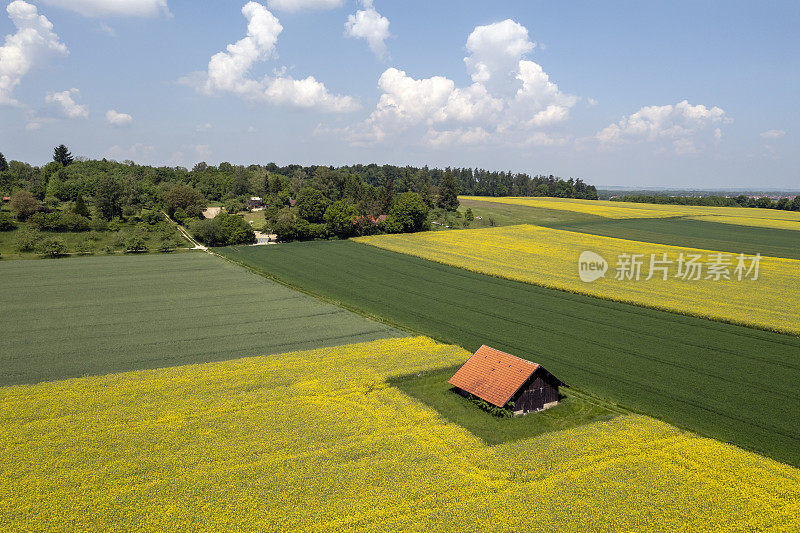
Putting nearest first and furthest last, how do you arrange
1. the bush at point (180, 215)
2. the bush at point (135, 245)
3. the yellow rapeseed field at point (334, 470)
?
the yellow rapeseed field at point (334, 470) < the bush at point (135, 245) < the bush at point (180, 215)

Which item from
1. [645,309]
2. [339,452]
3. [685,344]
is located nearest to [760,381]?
[685,344]

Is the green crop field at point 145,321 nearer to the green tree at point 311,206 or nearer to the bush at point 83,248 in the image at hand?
the bush at point 83,248

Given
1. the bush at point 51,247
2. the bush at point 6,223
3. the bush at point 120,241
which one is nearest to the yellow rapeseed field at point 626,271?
the bush at point 120,241

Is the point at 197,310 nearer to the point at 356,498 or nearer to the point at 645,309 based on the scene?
the point at 356,498

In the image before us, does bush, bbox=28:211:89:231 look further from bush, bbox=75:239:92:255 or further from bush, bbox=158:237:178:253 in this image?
bush, bbox=158:237:178:253

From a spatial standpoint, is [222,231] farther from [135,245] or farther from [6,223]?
[6,223]

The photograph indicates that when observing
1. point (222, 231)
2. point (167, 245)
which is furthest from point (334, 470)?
point (222, 231)
